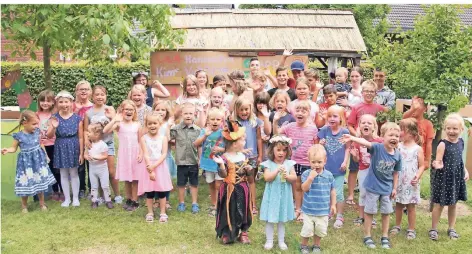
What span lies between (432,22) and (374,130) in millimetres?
1607

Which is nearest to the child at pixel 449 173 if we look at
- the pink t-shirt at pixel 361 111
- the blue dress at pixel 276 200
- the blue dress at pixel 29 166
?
the pink t-shirt at pixel 361 111

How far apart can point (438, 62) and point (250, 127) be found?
243 cm

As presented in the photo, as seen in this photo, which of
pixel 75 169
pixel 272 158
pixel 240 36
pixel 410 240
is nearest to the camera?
pixel 272 158

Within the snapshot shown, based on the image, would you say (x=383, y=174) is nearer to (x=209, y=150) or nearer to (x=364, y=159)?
(x=364, y=159)

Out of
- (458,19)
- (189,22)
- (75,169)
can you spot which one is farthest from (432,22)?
(189,22)

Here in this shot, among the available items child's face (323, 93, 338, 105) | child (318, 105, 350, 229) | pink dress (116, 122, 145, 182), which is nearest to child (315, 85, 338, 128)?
child's face (323, 93, 338, 105)

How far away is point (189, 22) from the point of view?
11.1m

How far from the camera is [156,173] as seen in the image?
19.0 feet

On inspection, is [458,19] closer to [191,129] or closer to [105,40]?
[191,129]

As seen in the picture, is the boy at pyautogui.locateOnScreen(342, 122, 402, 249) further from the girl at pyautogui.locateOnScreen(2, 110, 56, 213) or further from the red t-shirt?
the girl at pyautogui.locateOnScreen(2, 110, 56, 213)

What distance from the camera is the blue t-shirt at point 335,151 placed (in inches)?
217

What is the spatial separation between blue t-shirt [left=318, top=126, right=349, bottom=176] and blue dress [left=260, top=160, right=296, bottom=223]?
79 cm

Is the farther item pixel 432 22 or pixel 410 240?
pixel 432 22

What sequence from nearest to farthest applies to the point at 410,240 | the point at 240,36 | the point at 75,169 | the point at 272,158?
the point at 272,158 → the point at 410,240 → the point at 75,169 → the point at 240,36
